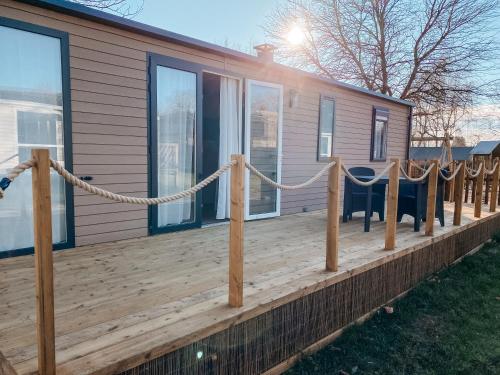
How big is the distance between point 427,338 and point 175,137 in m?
3.06

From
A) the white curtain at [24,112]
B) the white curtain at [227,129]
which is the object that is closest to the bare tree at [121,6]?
the white curtain at [227,129]

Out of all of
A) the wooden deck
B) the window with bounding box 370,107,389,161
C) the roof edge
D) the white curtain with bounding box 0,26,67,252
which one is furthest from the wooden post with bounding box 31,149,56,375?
the window with bounding box 370,107,389,161

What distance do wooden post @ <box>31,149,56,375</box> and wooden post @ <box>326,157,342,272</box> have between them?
1958 millimetres

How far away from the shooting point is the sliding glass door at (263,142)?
4992mm

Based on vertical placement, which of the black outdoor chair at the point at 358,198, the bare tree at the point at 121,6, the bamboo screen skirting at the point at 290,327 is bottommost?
the bamboo screen skirting at the point at 290,327

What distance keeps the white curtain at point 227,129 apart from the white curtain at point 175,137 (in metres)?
0.62

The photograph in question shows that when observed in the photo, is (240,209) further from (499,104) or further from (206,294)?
(499,104)

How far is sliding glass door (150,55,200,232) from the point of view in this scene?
3.95 metres

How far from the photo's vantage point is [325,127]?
6266 mm

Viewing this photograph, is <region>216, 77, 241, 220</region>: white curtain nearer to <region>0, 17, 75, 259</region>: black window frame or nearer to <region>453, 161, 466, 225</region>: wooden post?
<region>0, 17, 75, 259</region>: black window frame

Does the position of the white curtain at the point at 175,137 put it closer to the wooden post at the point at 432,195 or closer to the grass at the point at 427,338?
the grass at the point at 427,338

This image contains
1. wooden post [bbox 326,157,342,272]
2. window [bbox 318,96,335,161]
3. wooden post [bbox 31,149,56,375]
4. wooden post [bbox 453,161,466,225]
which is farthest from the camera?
window [bbox 318,96,335,161]

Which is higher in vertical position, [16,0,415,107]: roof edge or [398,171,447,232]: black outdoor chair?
[16,0,415,107]: roof edge

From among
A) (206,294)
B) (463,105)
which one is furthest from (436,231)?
(463,105)
